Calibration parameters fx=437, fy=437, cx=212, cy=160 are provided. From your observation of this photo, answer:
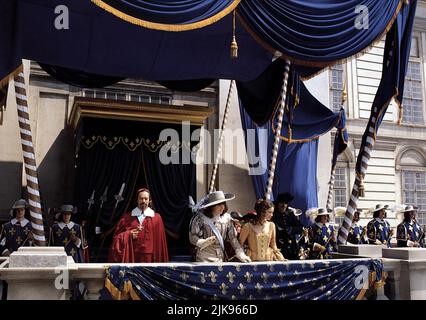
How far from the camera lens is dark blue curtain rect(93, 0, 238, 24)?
5555 millimetres

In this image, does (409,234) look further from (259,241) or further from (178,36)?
(178,36)

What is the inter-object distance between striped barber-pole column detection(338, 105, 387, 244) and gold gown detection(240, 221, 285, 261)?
1842 millimetres

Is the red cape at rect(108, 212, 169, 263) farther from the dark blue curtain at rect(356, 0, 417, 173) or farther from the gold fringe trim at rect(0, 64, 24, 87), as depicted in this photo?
the dark blue curtain at rect(356, 0, 417, 173)

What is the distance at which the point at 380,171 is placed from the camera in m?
18.2

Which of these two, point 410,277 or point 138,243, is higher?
point 138,243

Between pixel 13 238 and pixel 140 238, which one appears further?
pixel 13 238

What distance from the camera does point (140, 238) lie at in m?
6.31

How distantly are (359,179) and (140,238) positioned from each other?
370 cm

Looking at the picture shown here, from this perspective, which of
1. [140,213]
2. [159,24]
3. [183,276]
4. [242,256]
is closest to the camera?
[183,276]

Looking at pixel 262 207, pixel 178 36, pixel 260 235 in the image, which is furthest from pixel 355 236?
pixel 178 36

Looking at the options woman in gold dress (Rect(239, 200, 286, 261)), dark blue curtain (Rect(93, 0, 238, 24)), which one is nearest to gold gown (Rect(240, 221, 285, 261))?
woman in gold dress (Rect(239, 200, 286, 261))

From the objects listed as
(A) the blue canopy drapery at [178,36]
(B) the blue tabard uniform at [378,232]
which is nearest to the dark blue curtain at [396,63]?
(A) the blue canopy drapery at [178,36]

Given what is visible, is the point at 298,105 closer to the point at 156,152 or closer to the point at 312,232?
the point at 312,232
